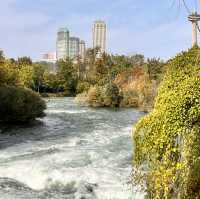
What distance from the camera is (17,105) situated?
2700 centimetres

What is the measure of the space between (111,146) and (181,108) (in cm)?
1223

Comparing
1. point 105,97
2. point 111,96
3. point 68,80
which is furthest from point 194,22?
point 68,80

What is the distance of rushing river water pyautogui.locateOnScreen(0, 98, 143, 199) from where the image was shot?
10938 millimetres

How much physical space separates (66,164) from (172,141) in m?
8.25

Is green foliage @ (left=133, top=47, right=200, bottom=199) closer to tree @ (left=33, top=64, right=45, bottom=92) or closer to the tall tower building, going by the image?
tree @ (left=33, top=64, right=45, bottom=92)

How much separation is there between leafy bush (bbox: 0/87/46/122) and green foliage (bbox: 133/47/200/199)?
21.2 m

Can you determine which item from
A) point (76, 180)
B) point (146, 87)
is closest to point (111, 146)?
point (76, 180)

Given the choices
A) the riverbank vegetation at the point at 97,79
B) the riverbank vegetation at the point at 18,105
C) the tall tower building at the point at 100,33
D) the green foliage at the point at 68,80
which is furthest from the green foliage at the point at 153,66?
the tall tower building at the point at 100,33

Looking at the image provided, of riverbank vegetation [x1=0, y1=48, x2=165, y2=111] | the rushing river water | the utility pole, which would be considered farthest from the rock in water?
riverbank vegetation [x1=0, y1=48, x2=165, y2=111]

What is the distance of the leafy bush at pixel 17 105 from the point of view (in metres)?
27.2

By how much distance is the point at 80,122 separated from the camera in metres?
29.1

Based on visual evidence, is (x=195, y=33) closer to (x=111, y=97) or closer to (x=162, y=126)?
(x=162, y=126)

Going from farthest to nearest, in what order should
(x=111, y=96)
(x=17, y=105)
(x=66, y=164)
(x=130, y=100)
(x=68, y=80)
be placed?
(x=68, y=80)
(x=130, y=100)
(x=111, y=96)
(x=17, y=105)
(x=66, y=164)

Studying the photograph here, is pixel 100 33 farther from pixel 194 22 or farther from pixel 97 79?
pixel 194 22
